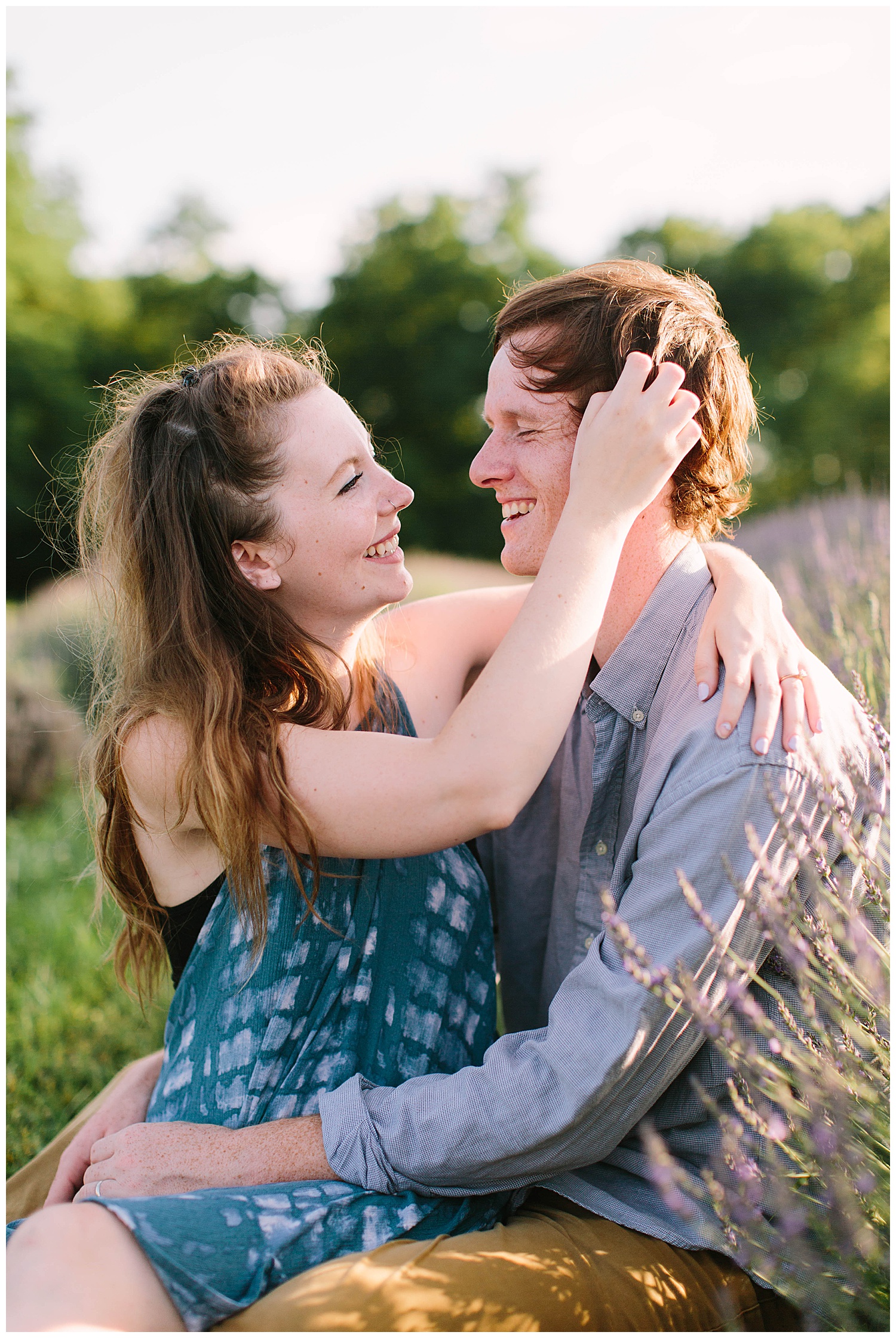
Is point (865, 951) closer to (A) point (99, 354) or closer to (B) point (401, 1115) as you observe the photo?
(B) point (401, 1115)

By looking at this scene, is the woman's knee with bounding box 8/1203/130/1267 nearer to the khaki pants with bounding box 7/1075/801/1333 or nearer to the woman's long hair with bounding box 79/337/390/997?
the khaki pants with bounding box 7/1075/801/1333

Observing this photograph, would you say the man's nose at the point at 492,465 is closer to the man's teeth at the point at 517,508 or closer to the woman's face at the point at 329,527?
the man's teeth at the point at 517,508

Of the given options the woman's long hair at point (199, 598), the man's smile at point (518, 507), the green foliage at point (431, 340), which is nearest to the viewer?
the woman's long hair at point (199, 598)

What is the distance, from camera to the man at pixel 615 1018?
73.3 inches

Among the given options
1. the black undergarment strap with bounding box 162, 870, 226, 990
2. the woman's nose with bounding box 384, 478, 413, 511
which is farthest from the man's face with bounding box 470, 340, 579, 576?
the black undergarment strap with bounding box 162, 870, 226, 990

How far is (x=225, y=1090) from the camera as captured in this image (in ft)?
7.34

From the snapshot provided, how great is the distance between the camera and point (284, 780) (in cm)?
220

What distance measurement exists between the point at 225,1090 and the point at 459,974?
0.66 meters

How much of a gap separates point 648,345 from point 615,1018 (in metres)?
1.64

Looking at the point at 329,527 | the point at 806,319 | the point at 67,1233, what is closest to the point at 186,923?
the point at 67,1233

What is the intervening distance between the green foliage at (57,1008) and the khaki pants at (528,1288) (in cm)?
149

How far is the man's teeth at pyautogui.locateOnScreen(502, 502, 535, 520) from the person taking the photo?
2.72m

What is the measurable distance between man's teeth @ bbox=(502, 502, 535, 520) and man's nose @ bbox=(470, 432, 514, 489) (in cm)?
7

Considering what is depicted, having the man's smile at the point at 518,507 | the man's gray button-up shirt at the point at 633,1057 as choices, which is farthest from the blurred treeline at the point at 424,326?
the man's gray button-up shirt at the point at 633,1057
